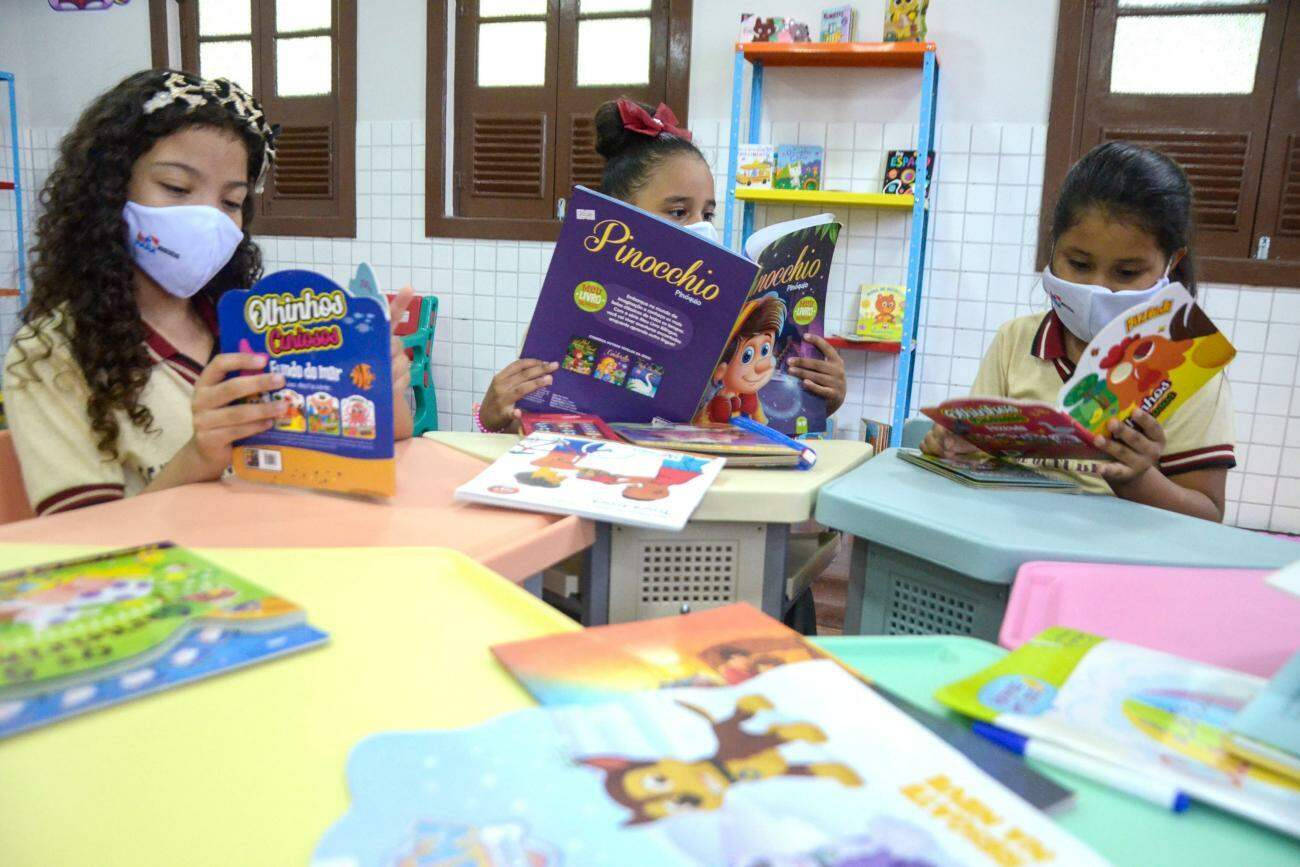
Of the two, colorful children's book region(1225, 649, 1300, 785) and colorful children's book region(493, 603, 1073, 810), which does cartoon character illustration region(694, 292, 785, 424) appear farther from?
colorful children's book region(1225, 649, 1300, 785)

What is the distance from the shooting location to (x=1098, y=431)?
1.21m

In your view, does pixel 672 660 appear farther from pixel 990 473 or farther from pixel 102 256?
pixel 102 256

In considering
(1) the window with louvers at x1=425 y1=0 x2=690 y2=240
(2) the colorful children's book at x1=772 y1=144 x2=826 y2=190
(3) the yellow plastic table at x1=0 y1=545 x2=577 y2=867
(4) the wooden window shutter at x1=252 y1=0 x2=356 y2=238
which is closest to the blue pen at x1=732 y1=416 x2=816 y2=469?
(3) the yellow plastic table at x1=0 y1=545 x2=577 y2=867

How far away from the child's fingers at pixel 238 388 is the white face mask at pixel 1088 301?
1205mm

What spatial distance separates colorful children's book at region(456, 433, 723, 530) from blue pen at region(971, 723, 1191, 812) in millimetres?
502

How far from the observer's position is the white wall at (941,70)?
11.6 ft

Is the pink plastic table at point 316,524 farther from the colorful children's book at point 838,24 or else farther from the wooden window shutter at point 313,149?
the wooden window shutter at point 313,149

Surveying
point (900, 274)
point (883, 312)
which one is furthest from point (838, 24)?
point (883, 312)

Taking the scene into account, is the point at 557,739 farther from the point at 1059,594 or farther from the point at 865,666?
the point at 1059,594

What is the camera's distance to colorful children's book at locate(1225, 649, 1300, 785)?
20.3 inches

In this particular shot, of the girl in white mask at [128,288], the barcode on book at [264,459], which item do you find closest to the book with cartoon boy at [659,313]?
the girl in white mask at [128,288]

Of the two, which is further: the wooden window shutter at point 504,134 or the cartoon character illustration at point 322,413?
the wooden window shutter at point 504,134

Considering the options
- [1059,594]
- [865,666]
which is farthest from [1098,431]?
[865,666]

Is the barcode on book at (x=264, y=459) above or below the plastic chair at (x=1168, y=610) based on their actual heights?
above
